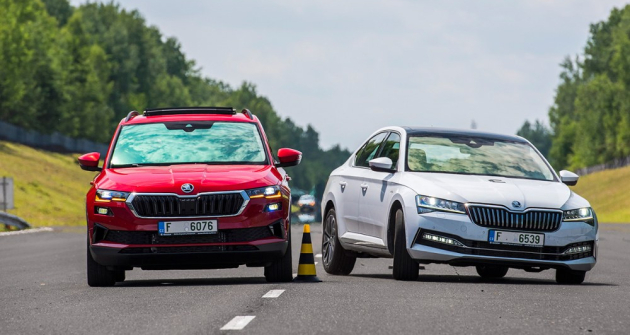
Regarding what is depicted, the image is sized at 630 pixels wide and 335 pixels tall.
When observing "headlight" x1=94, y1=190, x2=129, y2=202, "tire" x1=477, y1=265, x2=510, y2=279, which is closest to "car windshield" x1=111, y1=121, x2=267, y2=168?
"headlight" x1=94, y1=190, x2=129, y2=202

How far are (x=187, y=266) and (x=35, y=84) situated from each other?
81.7m

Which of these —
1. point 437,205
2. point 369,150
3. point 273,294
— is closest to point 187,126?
point 369,150

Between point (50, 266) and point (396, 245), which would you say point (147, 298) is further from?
point (50, 266)

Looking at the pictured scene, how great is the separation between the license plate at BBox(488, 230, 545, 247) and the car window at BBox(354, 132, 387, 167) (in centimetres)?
258

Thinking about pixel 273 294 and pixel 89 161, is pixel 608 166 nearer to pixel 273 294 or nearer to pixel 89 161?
pixel 89 161

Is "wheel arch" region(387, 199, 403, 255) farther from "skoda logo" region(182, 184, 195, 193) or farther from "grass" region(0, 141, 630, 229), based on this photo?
"grass" region(0, 141, 630, 229)

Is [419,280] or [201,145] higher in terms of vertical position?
[201,145]

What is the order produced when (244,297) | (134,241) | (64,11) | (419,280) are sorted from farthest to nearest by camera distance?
1. (64,11)
2. (419,280)
3. (134,241)
4. (244,297)

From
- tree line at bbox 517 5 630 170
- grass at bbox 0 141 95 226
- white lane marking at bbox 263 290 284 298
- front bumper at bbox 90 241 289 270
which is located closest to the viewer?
white lane marking at bbox 263 290 284 298

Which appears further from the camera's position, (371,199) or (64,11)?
(64,11)

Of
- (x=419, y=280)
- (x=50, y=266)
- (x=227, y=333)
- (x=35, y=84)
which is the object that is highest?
A: (x=227, y=333)

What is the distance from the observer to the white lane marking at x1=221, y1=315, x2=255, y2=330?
29.1ft

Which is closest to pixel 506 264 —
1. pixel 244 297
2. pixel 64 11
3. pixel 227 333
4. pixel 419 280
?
pixel 419 280

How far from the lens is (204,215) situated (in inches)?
507
